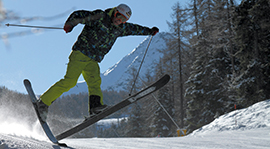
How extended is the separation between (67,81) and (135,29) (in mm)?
1438

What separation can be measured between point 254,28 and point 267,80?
2.89 m

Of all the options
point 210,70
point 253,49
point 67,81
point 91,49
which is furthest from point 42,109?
point 210,70

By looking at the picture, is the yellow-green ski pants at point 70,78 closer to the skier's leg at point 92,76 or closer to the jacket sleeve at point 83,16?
the skier's leg at point 92,76

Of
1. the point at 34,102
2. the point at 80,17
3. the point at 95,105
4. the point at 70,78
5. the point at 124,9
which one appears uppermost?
the point at 124,9

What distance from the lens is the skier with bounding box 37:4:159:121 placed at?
3.46 meters

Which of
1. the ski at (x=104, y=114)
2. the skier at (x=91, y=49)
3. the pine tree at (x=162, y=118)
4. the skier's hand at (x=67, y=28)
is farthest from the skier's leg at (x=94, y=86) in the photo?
the pine tree at (x=162, y=118)

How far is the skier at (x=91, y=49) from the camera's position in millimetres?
3459

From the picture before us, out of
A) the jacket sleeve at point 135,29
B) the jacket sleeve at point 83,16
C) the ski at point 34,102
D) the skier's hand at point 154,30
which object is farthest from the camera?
the skier's hand at point 154,30

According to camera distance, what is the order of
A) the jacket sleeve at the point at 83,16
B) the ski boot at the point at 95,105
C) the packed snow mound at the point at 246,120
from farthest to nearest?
1. the packed snow mound at the point at 246,120
2. the ski boot at the point at 95,105
3. the jacket sleeve at the point at 83,16

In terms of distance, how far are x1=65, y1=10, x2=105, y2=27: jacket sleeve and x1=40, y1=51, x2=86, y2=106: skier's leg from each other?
42 centimetres

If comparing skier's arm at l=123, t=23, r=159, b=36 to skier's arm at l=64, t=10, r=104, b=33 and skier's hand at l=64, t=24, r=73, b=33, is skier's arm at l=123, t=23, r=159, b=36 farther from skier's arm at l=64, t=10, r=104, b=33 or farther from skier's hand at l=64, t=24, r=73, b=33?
skier's hand at l=64, t=24, r=73, b=33

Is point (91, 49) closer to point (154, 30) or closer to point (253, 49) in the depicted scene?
point (154, 30)

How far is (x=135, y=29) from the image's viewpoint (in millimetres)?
4184

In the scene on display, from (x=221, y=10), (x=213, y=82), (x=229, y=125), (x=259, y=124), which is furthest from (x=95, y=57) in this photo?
(x=213, y=82)
